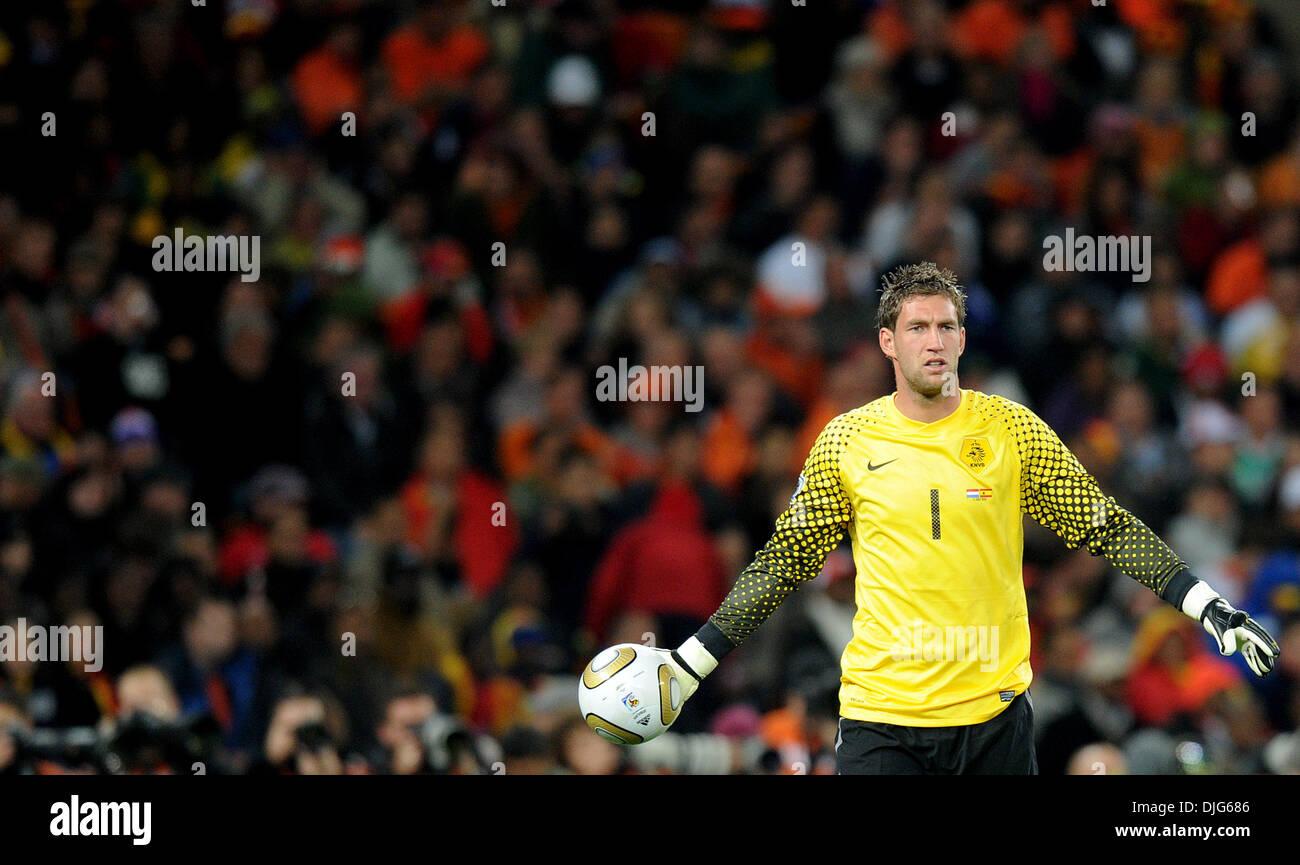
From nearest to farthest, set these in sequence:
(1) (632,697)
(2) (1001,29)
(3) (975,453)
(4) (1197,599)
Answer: (4) (1197,599) < (3) (975,453) < (1) (632,697) < (2) (1001,29)

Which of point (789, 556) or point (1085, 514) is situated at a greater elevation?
point (1085, 514)

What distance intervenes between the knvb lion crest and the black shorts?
70 centimetres

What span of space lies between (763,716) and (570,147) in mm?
4207

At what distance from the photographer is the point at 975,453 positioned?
6.01 meters

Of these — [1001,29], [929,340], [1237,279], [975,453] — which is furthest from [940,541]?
[1001,29]

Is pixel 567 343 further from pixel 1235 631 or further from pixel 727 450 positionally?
pixel 1235 631

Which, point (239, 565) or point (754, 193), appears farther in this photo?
point (754, 193)

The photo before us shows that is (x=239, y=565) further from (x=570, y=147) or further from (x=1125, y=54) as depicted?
(x=1125, y=54)

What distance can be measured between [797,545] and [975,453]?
2.00ft

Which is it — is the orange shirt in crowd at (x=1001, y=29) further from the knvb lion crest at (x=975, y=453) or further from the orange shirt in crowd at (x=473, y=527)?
the knvb lion crest at (x=975, y=453)

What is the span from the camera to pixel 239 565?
10.2m

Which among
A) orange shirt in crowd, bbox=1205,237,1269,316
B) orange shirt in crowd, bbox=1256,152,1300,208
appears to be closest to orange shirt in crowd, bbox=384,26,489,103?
orange shirt in crowd, bbox=1205,237,1269,316
